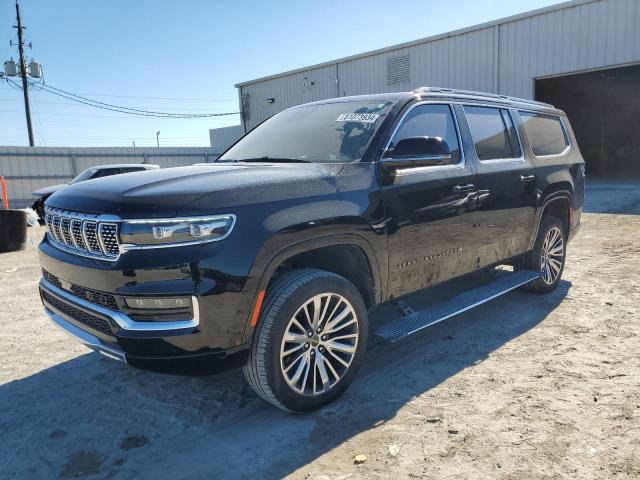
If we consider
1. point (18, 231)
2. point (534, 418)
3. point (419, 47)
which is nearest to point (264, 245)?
point (534, 418)

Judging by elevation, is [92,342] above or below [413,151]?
below

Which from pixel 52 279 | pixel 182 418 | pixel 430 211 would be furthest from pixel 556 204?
pixel 52 279

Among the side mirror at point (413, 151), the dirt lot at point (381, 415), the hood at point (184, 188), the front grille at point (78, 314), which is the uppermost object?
the side mirror at point (413, 151)

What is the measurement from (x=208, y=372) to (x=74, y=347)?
2.25 meters

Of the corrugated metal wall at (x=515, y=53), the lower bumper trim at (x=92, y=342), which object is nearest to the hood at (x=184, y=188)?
the lower bumper trim at (x=92, y=342)

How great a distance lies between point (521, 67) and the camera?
17.7 metres

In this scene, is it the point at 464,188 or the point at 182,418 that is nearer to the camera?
the point at 182,418

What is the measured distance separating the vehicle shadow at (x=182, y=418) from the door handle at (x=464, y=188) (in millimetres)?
1269

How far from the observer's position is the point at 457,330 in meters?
4.38

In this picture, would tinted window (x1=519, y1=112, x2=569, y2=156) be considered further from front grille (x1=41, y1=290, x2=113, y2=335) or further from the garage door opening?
the garage door opening

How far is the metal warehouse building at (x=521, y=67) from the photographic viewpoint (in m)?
15.9

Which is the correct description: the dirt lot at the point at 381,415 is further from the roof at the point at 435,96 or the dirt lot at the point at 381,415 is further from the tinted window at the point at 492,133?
the roof at the point at 435,96

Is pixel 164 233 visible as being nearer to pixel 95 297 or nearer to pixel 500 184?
pixel 95 297

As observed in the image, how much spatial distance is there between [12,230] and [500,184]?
349 inches
